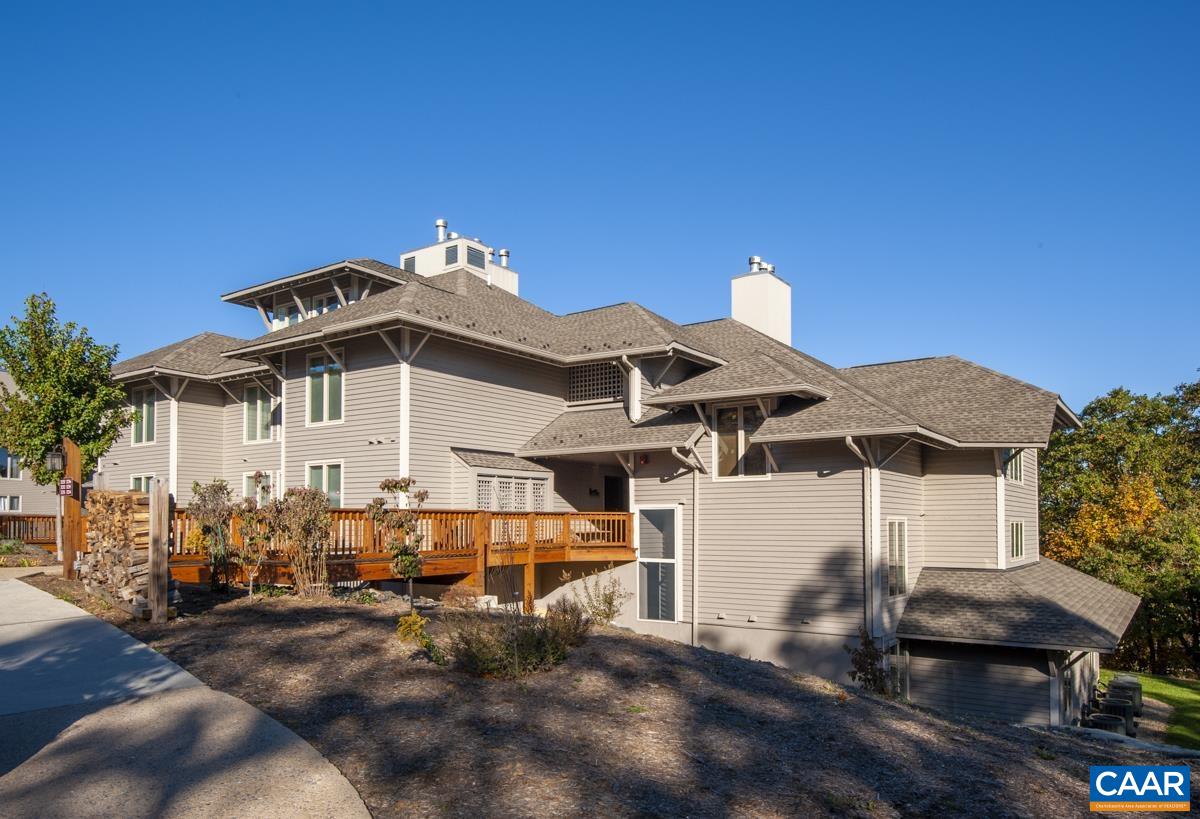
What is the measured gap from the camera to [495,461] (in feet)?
65.0

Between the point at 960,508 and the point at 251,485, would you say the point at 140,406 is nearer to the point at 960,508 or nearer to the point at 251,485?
the point at 251,485

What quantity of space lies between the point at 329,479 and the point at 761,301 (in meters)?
13.5

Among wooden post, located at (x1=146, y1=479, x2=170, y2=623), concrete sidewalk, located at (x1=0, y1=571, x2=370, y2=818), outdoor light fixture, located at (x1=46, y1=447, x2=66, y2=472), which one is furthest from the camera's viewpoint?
outdoor light fixture, located at (x1=46, y1=447, x2=66, y2=472)

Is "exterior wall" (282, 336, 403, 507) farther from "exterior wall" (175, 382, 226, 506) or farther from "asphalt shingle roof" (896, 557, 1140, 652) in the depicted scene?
"asphalt shingle roof" (896, 557, 1140, 652)

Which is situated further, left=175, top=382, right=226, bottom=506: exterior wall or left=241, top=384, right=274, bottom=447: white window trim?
left=175, top=382, right=226, bottom=506: exterior wall

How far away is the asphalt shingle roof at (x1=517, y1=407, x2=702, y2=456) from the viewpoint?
19.2m

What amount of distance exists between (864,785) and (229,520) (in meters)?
9.95

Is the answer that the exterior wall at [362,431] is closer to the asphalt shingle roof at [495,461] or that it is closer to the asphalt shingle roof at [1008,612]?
the asphalt shingle roof at [495,461]

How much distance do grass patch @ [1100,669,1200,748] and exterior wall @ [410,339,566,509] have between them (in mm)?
15378

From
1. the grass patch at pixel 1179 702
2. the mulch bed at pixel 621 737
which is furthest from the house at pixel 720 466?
the mulch bed at pixel 621 737

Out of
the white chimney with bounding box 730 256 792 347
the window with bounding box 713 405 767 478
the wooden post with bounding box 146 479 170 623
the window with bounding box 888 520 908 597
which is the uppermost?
the white chimney with bounding box 730 256 792 347

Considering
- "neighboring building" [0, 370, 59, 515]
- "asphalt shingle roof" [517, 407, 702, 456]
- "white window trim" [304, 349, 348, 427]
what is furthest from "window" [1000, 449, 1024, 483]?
"neighboring building" [0, 370, 59, 515]

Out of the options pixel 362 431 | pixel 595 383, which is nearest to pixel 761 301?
pixel 595 383

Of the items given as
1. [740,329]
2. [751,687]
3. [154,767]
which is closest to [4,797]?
[154,767]
